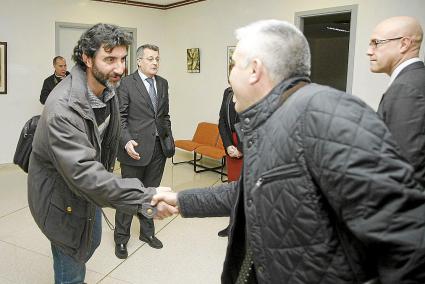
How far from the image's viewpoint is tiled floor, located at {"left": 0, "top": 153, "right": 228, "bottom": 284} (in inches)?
115

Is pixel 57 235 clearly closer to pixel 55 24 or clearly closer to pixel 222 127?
pixel 222 127

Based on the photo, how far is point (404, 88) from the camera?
6.18 ft

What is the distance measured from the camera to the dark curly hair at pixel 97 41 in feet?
6.37

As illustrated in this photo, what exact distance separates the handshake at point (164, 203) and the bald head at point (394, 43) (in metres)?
1.46

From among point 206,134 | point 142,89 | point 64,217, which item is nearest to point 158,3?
point 206,134

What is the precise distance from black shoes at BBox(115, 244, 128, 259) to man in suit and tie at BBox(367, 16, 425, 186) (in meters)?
2.29

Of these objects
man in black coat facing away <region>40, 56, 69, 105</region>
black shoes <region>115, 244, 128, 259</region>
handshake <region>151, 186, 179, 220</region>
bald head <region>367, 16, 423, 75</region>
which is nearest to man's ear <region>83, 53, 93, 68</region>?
handshake <region>151, 186, 179, 220</region>

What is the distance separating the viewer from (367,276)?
3.22 feet

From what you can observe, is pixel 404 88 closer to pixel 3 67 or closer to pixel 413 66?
pixel 413 66

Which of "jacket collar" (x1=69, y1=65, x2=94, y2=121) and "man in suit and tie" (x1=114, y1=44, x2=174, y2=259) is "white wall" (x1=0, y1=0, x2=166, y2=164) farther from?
"jacket collar" (x1=69, y1=65, x2=94, y2=121)

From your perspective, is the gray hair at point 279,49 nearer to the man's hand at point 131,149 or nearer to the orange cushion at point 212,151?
the man's hand at point 131,149

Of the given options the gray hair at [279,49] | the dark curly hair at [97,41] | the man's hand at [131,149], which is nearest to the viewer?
the gray hair at [279,49]

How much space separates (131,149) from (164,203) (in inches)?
54.8

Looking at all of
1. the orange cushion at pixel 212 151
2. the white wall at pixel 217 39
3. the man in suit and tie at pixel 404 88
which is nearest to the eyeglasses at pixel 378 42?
the man in suit and tie at pixel 404 88
